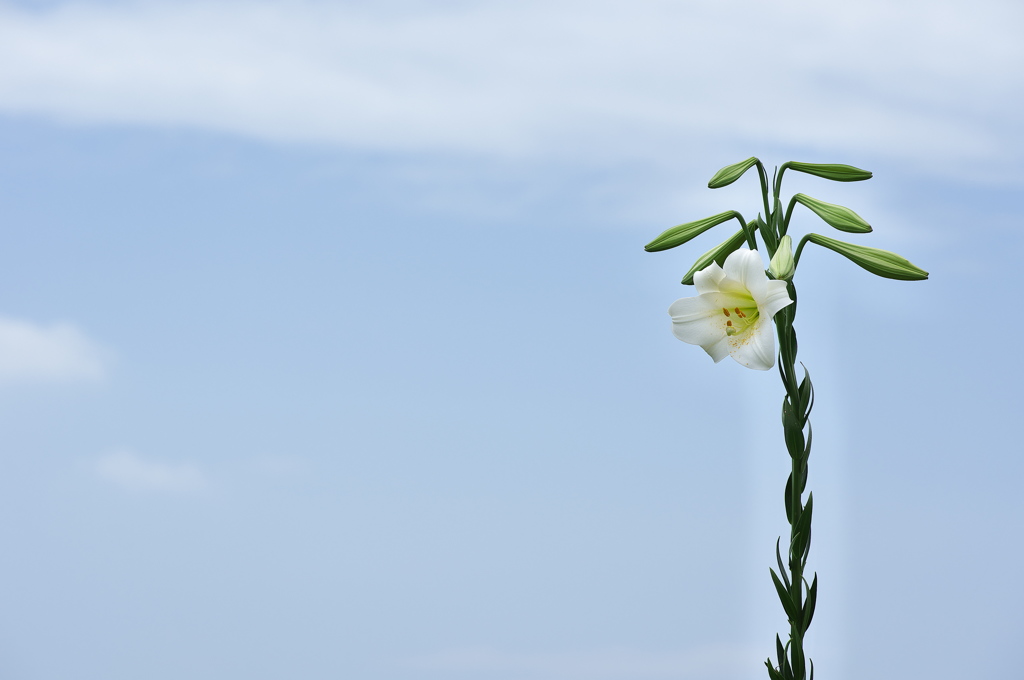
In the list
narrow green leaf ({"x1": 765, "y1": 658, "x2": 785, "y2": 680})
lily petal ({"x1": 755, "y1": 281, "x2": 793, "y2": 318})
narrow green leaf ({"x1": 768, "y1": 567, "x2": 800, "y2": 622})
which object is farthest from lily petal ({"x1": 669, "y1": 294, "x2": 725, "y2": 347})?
narrow green leaf ({"x1": 765, "y1": 658, "x2": 785, "y2": 680})

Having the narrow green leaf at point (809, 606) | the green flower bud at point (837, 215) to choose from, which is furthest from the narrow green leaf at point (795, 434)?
the green flower bud at point (837, 215)

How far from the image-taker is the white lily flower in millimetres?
1657

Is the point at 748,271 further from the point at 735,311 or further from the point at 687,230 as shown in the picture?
the point at 687,230

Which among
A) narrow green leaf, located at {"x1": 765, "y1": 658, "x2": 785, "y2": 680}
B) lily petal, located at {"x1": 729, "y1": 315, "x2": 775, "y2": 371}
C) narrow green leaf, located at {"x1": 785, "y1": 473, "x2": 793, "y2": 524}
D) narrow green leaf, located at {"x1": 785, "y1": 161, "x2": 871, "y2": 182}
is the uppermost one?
narrow green leaf, located at {"x1": 785, "y1": 161, "x2": 871, "y2": 182}

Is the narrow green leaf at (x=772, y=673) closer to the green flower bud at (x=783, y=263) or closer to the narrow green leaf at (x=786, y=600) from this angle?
the narrow green leaf at (x=786, y=600)

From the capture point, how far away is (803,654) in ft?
5.71

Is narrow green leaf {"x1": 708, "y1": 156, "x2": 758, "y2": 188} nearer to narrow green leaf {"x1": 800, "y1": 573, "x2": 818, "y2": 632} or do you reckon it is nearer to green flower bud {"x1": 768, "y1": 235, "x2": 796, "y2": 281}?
green flower bud {"x1": 768, "y1": 235, "x2": 796, "y2": 281}

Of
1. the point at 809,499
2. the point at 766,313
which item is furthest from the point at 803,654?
the point at 766,313

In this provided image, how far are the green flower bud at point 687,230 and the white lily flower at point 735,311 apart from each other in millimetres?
170

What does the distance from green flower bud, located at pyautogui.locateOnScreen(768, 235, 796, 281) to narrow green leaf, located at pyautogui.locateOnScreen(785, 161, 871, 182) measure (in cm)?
19

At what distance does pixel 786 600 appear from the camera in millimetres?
1753

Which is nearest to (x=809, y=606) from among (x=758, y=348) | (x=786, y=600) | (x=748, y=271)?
(x=786, y=600)

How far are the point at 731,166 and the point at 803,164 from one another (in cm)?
13

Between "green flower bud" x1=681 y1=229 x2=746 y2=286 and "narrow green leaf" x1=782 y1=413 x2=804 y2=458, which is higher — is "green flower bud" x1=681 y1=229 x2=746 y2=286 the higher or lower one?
the higher one
